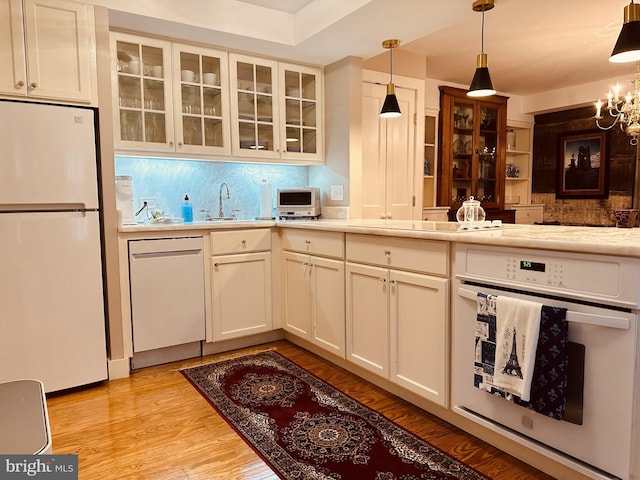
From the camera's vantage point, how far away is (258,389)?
258cm

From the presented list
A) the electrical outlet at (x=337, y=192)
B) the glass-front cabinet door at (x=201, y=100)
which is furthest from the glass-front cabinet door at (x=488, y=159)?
the glass-front cabinet door at (x=201, y=100)

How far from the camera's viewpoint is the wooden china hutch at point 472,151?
4945 millimetres

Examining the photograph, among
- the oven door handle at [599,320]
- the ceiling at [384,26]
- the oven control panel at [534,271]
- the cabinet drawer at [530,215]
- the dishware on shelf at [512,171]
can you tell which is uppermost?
the ceiling at [384,26]

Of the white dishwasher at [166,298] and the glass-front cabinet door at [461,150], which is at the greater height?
the glass-front cabinet door at [461,150]

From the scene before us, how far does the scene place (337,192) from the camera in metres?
3.77

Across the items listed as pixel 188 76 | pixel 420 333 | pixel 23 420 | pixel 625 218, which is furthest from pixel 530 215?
pixel 23 420

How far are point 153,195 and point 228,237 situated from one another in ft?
2.44

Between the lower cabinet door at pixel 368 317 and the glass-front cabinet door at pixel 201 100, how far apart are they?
154cm

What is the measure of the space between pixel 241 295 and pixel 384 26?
2.12 metres

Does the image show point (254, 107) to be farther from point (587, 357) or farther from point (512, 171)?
point (512, 171)

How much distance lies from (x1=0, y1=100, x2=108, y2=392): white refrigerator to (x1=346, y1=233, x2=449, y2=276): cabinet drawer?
5.07 ft

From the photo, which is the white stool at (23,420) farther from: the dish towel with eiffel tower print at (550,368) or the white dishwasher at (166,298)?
the white dishwasher at (166,298)

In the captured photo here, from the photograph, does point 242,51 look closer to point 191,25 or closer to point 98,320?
point 191,25

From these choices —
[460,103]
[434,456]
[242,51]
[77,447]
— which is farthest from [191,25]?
[460,103]
